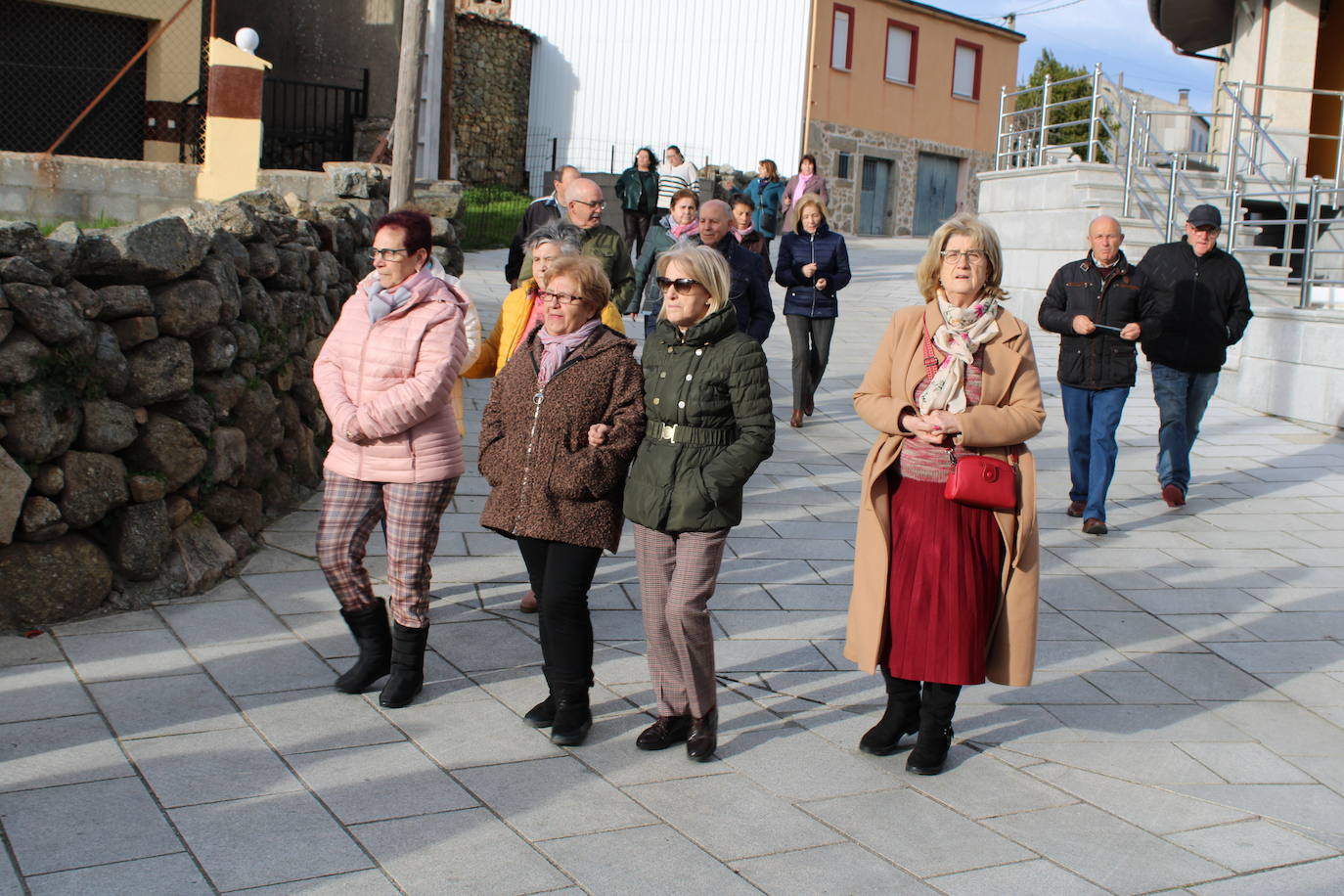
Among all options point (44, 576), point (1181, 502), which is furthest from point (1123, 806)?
point (1181, 502)

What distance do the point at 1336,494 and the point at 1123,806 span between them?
582cm

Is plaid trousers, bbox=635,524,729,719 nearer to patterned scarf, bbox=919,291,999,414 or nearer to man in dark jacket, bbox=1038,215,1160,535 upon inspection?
patterned scarf, bbox=919,291,999,414

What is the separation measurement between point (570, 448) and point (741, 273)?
369 centimetres

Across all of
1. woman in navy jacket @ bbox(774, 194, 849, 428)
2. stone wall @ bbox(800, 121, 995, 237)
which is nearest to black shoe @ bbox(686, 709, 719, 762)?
woman in navy jacket @ bbox(774, 194, 849, 428)

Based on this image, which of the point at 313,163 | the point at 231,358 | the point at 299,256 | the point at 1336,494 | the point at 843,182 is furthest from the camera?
the point at 843,182

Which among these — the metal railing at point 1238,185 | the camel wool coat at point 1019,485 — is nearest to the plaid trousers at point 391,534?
the camel wool coat at point 1019,485

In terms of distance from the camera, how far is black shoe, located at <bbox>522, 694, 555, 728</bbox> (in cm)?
455

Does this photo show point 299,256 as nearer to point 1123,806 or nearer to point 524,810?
point 524,810

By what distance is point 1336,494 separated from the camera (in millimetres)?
9031

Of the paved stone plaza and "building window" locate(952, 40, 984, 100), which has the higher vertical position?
"building window" locate(952, 40, 984, 100)

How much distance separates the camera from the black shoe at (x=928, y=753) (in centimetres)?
434

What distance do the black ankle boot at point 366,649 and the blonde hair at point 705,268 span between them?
1.59m

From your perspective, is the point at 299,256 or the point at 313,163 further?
the point at 313,163

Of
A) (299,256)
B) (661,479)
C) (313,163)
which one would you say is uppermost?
(313,163)
